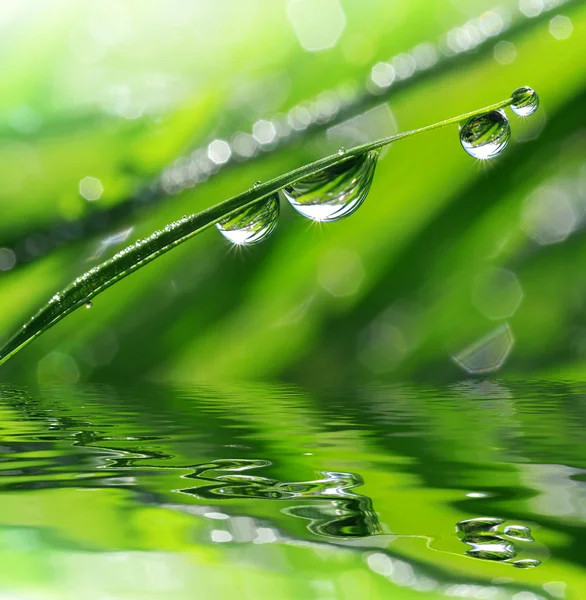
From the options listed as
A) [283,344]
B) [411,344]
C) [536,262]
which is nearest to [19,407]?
[283,344]

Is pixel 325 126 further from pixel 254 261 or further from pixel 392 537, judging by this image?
pixel 392 537

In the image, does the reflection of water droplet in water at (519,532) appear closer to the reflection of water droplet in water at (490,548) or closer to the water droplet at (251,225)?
the reflection of water droplet in water at (490,548)

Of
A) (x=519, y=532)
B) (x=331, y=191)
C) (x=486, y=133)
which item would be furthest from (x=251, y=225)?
(x=519, y=532)

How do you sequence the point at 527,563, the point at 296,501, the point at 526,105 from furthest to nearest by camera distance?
the point at 526,105 → the point at 296,501 → the point at 527,563

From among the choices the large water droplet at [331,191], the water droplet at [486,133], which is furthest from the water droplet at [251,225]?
the water droplet at [486,133]

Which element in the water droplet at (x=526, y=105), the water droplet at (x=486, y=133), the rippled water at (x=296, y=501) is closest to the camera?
the rippled water at (x=296, y=501)

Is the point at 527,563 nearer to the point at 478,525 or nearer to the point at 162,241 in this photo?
the point at 478,525

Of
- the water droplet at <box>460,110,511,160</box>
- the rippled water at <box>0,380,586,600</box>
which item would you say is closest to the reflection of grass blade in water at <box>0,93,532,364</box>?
the rippled water at <box>0,380,586,600</box>

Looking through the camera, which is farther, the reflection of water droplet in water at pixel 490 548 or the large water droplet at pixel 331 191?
the large water droplet at pixel 331 191

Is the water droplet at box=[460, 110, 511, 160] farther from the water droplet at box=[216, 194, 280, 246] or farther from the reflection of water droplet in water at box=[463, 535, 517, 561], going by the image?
the reflection of water droplet in water at box=[463, 535, 517, 561]
